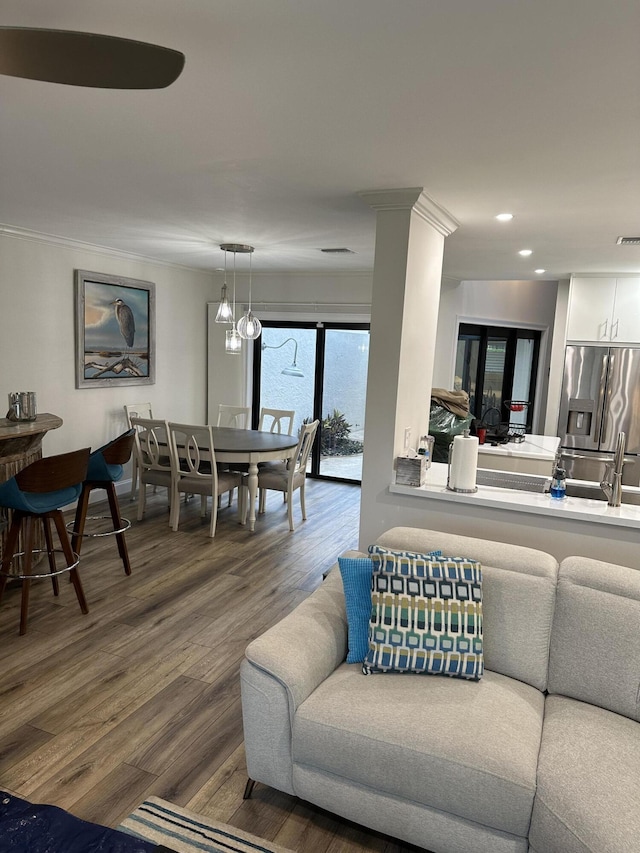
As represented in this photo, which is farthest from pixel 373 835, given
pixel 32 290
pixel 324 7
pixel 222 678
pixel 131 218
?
pixel 32 290

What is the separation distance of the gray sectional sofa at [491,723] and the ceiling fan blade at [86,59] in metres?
1.70

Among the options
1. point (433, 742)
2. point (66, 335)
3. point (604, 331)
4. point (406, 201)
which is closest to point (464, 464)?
point (406, 201)

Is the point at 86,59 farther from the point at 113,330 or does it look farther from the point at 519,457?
the point at 113,330

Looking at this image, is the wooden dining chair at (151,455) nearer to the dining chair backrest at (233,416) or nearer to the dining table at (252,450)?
the dining table at (252,450)

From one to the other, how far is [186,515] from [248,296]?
2967 millimetres

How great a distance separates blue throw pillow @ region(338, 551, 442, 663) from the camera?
225 cm

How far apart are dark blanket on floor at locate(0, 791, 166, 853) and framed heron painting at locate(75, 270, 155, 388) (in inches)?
174

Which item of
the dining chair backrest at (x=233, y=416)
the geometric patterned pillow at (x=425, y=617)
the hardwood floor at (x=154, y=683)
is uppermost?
the dining chair backrest at (x=233, y=416)

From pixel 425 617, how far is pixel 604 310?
4.24 meters

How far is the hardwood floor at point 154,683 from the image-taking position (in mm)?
2109

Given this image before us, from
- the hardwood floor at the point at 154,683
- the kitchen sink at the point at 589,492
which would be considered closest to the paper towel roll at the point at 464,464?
the kitchen sink at the point at 589,492

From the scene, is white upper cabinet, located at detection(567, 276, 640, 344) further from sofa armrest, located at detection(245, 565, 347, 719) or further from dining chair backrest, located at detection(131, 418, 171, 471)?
sofa armrest, located at detection(245, 565, 347, 719)

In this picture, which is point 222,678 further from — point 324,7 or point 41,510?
point 324,7

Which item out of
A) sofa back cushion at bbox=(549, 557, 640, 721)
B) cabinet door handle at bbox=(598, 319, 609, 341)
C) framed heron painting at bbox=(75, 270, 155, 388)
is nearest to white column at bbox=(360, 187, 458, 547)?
sofa back cushion at bbox=(549, 557, 640, 721)
